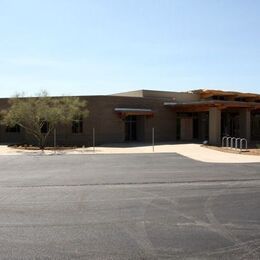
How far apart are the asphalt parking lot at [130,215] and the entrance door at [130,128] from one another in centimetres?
2257

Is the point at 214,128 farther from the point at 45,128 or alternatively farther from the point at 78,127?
the point at 45,128

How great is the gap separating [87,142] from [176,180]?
2229 centimetres

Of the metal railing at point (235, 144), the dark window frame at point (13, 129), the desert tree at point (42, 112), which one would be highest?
the desert tree at point (42, 112)

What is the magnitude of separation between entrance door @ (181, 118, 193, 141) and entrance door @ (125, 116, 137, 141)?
181 inches

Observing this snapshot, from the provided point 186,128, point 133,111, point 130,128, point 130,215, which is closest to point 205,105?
point 186,128

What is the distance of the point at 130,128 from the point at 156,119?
95.9 inches

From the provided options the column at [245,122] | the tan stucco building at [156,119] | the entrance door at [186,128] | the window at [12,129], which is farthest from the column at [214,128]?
the window at [12,129]

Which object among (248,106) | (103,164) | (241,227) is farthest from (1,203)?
(248,106)

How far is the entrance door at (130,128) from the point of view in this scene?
40125mm

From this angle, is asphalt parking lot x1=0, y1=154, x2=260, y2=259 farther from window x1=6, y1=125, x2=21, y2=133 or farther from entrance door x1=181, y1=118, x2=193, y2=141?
entrance door x1=181, y1=118, x2=193, y2=141

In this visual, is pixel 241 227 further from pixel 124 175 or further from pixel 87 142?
pixel 87 142

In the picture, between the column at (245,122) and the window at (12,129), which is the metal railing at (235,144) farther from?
the window at (12,129)

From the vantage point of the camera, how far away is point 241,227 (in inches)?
328

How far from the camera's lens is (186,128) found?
42.7 m
